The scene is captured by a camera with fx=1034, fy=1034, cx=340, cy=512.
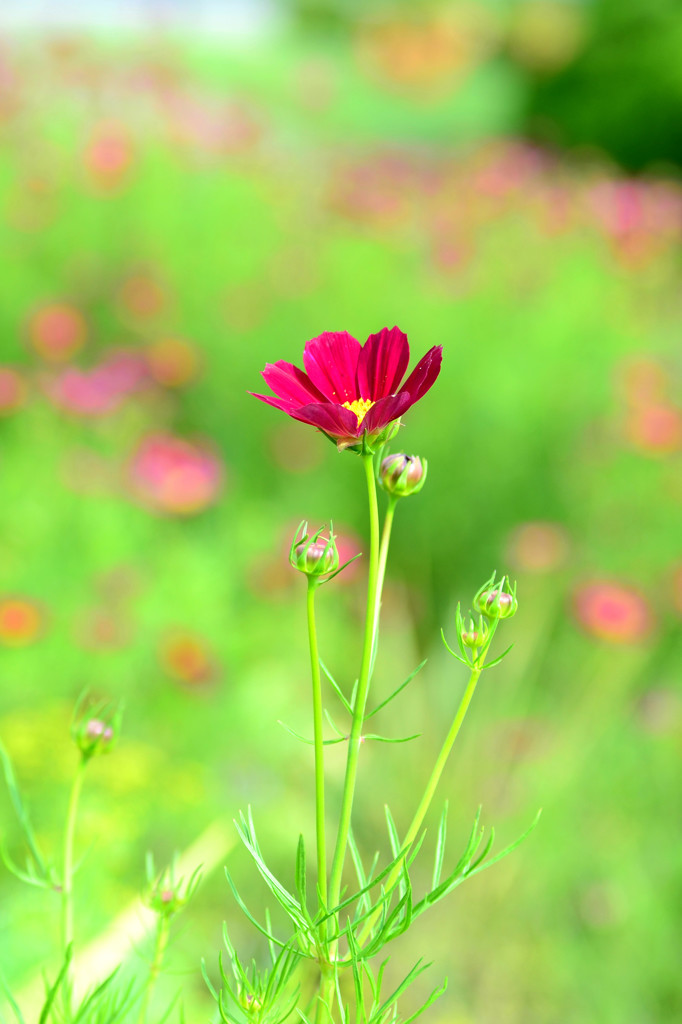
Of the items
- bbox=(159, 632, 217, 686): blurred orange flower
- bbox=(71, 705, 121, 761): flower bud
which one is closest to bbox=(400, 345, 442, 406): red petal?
bbox=(71, 705, 121, 761): flower bud

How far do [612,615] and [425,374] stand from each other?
119cm

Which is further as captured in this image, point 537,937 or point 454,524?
point 454,524

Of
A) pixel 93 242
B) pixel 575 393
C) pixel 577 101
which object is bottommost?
pixel 575 393

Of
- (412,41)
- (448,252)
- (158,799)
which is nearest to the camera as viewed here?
(158,799)

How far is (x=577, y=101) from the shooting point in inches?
218

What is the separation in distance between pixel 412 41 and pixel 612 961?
466 inches

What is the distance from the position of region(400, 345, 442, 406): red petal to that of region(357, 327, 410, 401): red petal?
0.4 inches

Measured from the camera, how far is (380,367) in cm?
36

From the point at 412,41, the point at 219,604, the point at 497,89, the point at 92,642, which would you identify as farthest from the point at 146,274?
the point at 412,41

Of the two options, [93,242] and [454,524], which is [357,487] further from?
[93,242]

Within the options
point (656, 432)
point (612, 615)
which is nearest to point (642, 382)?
point (656, 432)

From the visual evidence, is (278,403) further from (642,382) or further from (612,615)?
(642,382)

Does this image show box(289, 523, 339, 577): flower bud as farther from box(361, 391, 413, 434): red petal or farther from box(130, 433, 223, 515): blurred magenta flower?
box(130, 433, 223, 515): blurred magenta flower

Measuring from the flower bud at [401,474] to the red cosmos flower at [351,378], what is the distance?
19mm
